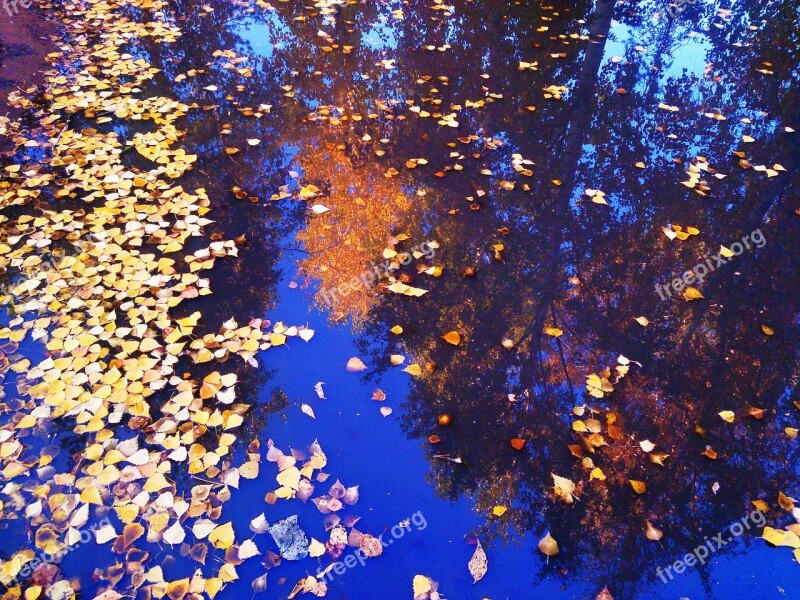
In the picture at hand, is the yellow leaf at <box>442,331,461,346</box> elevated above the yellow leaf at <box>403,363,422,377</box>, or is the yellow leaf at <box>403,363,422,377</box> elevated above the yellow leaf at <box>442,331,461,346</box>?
the yellow leaf at <box>442,331,461,346</box>

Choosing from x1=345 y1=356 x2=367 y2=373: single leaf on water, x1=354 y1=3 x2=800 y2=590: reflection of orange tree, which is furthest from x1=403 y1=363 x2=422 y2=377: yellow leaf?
x1=345 y1=356 x2=367 y2=373: single leaf on water

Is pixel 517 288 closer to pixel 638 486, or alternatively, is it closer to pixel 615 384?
pixel 615 384

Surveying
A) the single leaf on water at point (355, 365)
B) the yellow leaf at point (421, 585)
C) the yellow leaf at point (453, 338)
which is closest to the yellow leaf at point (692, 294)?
the yellow leaf at point (453, 338)

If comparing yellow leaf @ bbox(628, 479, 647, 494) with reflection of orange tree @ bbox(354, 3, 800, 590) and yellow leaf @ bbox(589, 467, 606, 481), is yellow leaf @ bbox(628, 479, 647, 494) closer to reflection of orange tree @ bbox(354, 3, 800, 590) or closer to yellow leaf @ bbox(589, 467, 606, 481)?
reflection of orange tree @ bbox(354, 3, 800, 590)

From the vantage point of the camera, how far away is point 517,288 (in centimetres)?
398

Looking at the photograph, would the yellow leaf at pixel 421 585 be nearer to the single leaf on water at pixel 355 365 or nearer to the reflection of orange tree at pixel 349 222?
the single leaf on water at pixel 355 365

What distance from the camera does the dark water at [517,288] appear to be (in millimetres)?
2695

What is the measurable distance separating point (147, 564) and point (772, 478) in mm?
3524

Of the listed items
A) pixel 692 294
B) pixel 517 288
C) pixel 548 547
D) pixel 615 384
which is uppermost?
pixel 692 294

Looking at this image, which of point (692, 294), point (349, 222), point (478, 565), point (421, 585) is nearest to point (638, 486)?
point (478, 565)

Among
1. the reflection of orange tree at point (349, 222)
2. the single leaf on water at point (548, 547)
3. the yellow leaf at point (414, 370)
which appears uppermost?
the reflection of orange tree at point (349, 222)

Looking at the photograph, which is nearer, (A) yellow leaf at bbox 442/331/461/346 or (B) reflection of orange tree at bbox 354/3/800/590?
(B) reflection of orange tree at bbox 354/3/800/590

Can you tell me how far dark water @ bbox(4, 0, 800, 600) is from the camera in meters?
2.70

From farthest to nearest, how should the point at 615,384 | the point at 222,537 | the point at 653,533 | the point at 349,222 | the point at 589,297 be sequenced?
the point at 349,222 < the point at 589,297 < the point at 615,384 < the point at 653,533 < the point at 222,537
